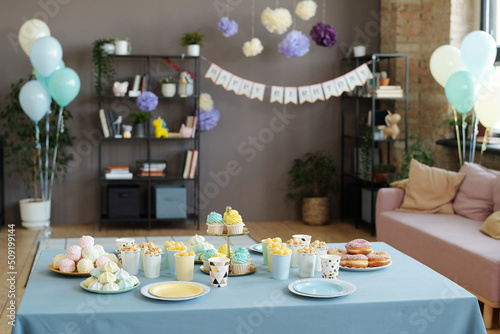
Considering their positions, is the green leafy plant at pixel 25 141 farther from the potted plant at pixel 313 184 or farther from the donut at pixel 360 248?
the donut at pixel 360 248

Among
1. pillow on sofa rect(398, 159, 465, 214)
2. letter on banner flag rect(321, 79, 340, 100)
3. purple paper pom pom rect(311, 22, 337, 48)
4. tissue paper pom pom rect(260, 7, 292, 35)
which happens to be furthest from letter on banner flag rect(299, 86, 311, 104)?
pillow on sofa rect(398, 159, 465, 214)

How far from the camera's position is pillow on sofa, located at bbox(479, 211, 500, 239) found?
152 inches

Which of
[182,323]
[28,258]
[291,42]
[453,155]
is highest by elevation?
[291,42]

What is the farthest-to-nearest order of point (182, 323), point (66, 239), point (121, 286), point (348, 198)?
point (348, 198)
point (66, 239)
point (121, 286)
point (182, 323)

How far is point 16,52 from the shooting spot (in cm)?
587

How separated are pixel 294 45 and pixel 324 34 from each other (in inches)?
11.6

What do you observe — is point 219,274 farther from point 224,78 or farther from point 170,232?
point 224,78

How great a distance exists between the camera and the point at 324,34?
19.5 ft

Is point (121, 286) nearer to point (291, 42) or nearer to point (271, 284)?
point (271, 284)

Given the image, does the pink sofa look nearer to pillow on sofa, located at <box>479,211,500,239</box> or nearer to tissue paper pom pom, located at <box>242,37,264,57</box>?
pillow on sofa, located at <box>479,211,500,239</box>

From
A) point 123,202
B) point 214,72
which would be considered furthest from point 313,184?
point 123,202

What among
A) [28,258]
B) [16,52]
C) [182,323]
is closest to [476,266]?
[182,323]

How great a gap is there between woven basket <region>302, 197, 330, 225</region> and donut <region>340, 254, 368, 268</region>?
12.0ft

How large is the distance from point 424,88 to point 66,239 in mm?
3429
